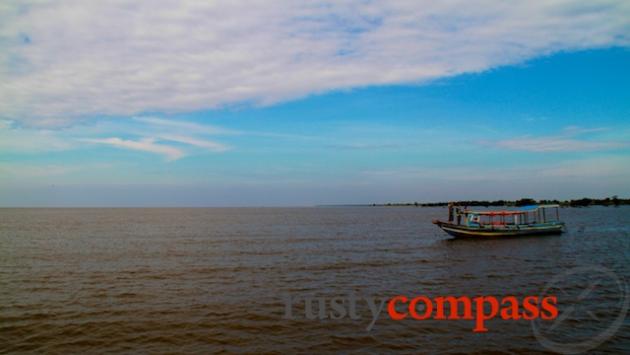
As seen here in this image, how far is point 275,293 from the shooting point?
19406mm

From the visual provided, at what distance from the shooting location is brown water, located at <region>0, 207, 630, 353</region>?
13.1 metres

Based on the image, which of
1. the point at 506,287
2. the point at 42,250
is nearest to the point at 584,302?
the point at 506,287

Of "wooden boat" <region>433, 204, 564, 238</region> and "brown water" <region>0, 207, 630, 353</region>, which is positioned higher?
"wooden boat" <region>433, 204, 564, 238</region>

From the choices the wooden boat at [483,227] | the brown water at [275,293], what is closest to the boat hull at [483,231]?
the wooden boat at [483,227]

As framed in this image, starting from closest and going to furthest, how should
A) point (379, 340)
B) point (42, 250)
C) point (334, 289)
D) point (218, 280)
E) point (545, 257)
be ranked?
point (379, 340) < point (334, 289) < point (218, 280) < point (545, 257) < point (42, 250)

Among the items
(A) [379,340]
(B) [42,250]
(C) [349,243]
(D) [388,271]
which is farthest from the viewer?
(C) [349,243]

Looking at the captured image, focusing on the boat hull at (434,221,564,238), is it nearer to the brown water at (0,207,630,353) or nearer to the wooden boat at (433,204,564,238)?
the wooden boat at (433,204,564,238)

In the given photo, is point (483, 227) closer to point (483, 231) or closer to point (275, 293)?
point (483, 231)

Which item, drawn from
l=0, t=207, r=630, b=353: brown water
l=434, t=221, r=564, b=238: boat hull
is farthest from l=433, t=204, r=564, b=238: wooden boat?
l=0, t=207, r=630, b=353: brown water

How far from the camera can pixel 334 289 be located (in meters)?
20.2

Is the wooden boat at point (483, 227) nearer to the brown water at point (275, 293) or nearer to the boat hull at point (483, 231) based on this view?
the boat hull at point (483, 231)

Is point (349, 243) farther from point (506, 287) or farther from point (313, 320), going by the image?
point (313, 320)

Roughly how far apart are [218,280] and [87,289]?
21.7ft

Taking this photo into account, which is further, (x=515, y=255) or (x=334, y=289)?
(x=515, y=255)
